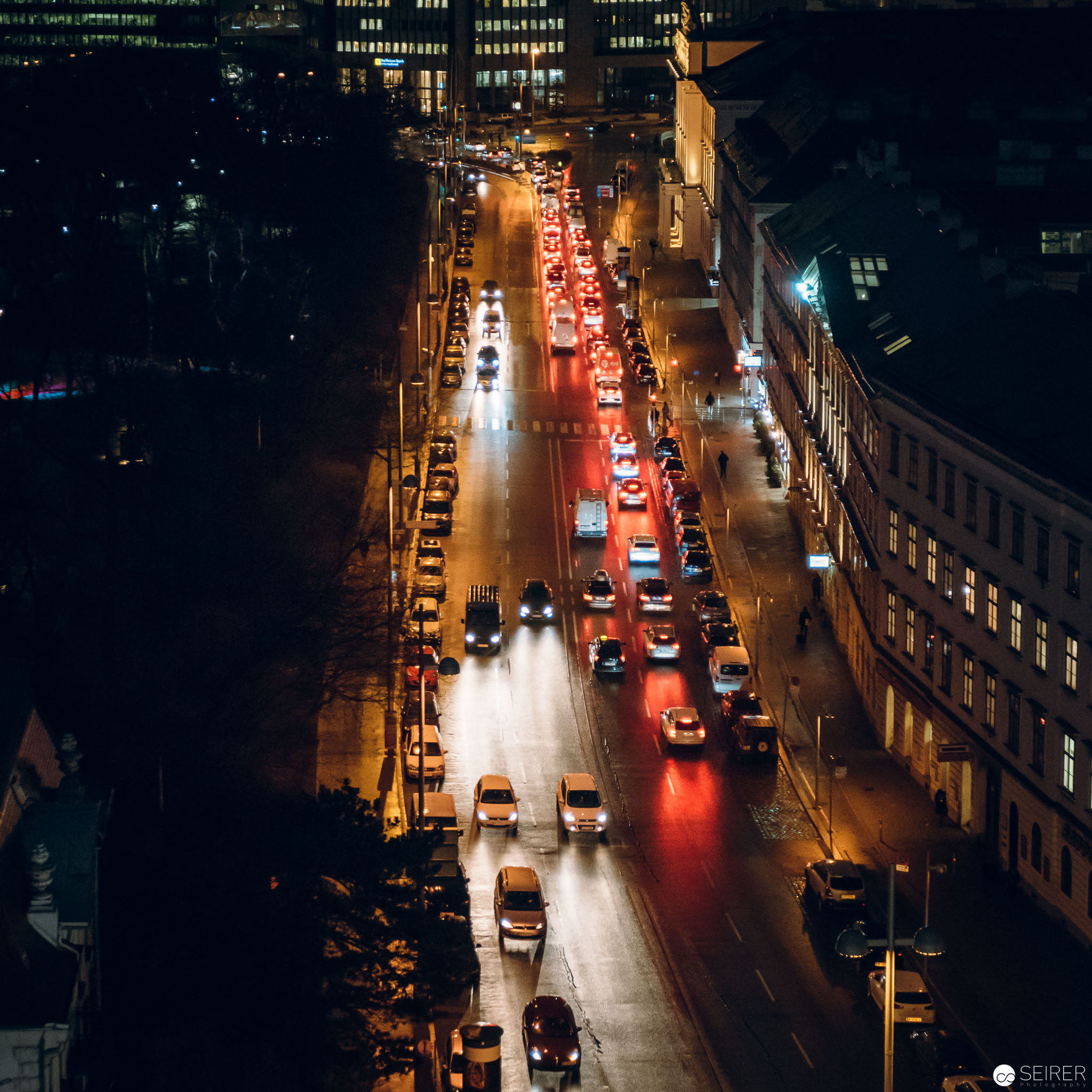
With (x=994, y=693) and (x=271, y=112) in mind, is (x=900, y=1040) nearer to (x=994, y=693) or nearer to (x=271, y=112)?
(x=994, y=693)

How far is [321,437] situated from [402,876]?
61.7m

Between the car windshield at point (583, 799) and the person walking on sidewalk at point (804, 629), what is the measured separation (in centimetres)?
1922

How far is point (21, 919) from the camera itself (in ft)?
133

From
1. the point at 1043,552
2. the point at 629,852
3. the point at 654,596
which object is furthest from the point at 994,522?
the point at 654,596

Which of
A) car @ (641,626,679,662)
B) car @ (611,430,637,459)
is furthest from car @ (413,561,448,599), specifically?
car @ (611,430,637,459)

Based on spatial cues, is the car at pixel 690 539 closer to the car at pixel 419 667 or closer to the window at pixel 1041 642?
the car at pixel 419 667

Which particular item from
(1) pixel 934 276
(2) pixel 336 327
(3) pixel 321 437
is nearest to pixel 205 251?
(2) pixel 336 327

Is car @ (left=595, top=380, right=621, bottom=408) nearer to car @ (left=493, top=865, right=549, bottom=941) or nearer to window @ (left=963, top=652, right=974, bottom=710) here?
window @ (left=963, top=652, right=974, bottom=710)

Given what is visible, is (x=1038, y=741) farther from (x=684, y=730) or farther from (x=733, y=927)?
(x=684, y=730)

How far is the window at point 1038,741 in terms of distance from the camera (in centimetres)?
6088

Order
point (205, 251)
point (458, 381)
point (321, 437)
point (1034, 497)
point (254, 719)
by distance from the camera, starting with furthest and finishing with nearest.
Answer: point (205, 251) → point (458, 381) → point (321, 437) → point (254, 719) → point (1034, 497)

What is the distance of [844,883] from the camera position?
6009 cm

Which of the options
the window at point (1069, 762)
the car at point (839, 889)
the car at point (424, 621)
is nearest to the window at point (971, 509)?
the window at point (1069, 762)

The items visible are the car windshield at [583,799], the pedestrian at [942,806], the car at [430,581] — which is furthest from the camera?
the car at [430,581]
